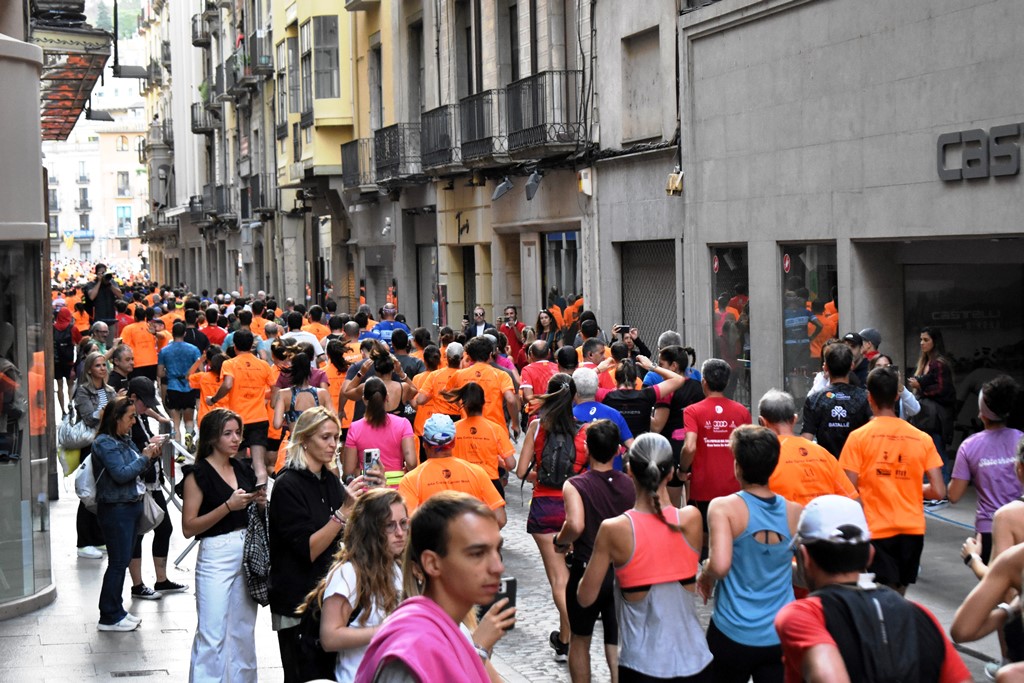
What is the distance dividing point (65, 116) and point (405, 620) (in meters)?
25.6

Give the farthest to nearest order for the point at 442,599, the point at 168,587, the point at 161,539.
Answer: the point at 168,587, the point at 161,539, the point at 442,599

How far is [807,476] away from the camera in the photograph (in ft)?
25.2

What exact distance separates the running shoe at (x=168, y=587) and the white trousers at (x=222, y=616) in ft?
12.7

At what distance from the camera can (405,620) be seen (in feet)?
12.0

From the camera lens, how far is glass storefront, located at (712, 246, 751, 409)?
62.7 feet

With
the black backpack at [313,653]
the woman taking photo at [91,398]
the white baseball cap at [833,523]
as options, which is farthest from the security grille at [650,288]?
the white baseball cap at [833,523]

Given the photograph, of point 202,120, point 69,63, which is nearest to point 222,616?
point 69,63

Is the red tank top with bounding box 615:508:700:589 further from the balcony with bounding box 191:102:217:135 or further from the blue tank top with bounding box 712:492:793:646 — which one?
the balcony with bounding box 191:102:217:135

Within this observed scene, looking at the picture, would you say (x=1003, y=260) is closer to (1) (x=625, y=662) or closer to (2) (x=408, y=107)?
(1) (x=625, y=662)

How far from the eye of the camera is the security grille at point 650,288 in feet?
71.1

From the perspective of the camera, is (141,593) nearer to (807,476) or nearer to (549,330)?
(807,476)

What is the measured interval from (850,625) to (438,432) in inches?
173

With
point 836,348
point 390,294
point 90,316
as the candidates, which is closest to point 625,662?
point 836,348

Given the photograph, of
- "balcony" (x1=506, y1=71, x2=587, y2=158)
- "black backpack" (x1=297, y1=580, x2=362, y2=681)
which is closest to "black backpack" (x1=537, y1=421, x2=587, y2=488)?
"black backpack" (x1=297, y1=580, x2=362, y2=681)
